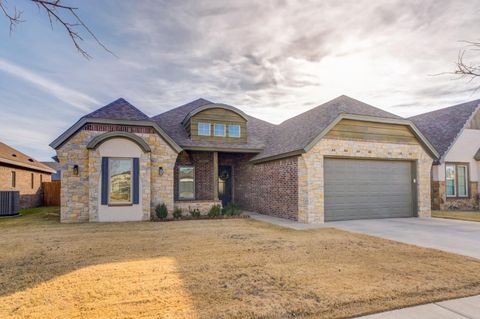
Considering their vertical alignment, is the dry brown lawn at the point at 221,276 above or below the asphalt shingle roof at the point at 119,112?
below

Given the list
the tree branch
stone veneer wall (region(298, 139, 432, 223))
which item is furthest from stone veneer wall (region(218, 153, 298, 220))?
the tree branch

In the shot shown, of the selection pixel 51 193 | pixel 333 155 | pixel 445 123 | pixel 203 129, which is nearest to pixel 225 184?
pixel 203 129

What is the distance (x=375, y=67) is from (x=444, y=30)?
3.71m

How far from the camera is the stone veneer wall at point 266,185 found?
1232cm

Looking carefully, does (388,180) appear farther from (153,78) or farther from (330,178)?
(153,78)

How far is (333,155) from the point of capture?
1198 cm

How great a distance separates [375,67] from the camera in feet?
36.2

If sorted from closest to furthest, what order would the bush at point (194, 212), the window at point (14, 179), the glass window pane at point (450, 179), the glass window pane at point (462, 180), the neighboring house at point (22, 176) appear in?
the bush at point (194, 212) < the neighboring house at point (22, 176) < the glass window pane at point (450, 179) < the glass window pane at point (462, 180) < the window at point (14, 179)

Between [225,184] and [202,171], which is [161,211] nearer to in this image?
[202,171]

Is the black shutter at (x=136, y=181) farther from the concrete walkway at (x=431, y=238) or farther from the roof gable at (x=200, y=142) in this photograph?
the concrete walkway at (x=431, y=238)

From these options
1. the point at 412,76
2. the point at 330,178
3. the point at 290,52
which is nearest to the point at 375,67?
the point at 412,76

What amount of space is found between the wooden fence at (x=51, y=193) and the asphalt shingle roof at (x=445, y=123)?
26155 millimetres

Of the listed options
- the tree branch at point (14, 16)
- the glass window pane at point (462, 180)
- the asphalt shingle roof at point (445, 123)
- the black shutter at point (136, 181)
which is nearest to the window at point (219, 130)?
the black shutter at point (136, 181)

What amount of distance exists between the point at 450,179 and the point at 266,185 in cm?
1154
